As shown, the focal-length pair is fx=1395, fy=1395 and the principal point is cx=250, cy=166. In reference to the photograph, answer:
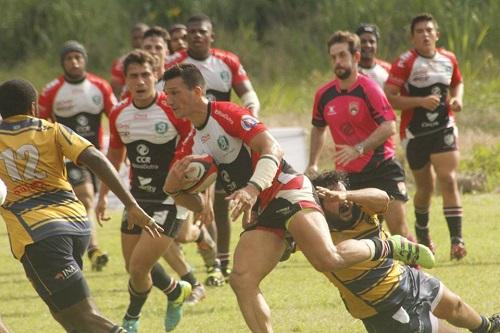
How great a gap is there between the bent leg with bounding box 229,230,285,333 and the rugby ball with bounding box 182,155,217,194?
43cm

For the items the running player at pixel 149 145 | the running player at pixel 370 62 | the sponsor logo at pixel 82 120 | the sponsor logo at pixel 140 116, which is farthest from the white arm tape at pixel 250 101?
the sponsor logo at pixel 82 120

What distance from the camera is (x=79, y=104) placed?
15078 mm

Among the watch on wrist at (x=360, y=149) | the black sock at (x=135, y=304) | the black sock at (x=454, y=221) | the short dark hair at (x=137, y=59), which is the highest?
the short dark hair at (x=137, y=59)

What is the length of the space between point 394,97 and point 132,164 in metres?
3.09

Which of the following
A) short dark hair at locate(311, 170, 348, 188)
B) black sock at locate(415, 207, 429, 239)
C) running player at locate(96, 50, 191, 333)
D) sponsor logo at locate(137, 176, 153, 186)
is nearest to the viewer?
short dark hair at locate(311, 170, 348, 188)

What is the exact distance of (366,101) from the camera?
1188cm

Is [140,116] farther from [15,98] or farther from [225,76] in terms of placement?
[15,98]

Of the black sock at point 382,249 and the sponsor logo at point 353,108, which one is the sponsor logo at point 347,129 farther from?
the black sock at point 382,249

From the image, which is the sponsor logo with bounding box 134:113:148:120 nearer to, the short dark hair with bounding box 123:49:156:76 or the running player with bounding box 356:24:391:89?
the short dark hair with bounding box 123:49:156:76

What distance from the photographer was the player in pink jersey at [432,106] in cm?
1345

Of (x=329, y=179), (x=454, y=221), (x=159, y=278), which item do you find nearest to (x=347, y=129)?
(x=454, y=221)

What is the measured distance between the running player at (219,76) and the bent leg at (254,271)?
4.42 m

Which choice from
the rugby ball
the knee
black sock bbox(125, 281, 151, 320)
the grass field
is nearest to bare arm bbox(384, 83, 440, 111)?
the grass field

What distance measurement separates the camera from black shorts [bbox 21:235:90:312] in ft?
27.7
